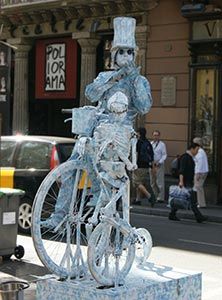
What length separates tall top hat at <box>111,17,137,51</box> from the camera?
18.9 feet

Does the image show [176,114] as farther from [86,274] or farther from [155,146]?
[86,274]

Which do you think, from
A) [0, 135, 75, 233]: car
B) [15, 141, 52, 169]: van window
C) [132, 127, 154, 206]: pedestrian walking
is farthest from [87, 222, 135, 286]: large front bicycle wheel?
[132, 127, 154, 206]: pedestrian walking

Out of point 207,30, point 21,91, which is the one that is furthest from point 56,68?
point 207,30

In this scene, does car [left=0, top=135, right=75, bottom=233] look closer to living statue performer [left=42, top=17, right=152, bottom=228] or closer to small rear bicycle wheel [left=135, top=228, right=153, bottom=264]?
small rear bicycle wheel [left=135, top=228, right=153, bottom=264]

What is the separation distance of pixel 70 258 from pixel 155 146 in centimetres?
1197

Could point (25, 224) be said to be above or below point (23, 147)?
below

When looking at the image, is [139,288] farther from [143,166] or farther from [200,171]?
[200,171]

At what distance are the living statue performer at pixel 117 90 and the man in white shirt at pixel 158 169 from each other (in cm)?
1132

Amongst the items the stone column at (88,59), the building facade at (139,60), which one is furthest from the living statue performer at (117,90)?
the stone column at (88,59)

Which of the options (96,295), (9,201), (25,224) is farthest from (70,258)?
(25,224)

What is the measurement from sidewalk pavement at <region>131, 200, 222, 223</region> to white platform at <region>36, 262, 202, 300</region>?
894 cm

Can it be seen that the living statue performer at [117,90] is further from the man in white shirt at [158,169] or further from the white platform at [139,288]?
the man in white shirt at [158,169]

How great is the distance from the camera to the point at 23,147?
12.4 metres

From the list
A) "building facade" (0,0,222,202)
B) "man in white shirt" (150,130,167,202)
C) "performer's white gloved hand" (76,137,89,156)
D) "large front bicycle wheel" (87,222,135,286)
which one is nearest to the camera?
"large front bicycle wheel" (87,222,135,286)
